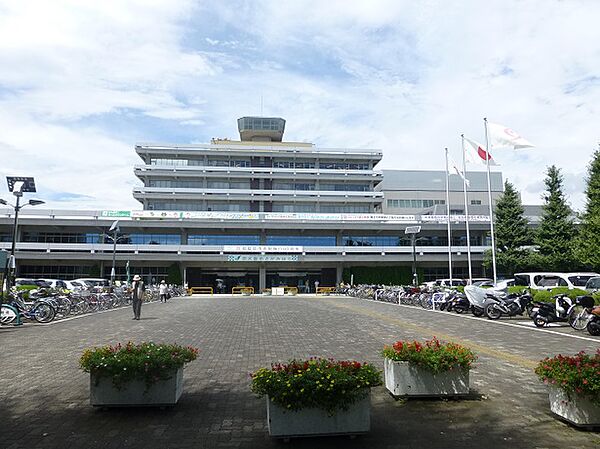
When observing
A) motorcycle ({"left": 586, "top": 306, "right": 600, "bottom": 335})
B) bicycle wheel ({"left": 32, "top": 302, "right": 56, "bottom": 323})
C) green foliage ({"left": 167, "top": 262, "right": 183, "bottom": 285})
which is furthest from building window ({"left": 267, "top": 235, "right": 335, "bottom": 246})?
motorcycle ({"left": 586, "top": 306, "right": 600, "bottom": 335})

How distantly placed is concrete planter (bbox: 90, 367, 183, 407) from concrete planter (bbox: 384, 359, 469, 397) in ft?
10.3

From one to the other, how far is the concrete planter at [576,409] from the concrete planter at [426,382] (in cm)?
129

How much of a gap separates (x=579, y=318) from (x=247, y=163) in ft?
207

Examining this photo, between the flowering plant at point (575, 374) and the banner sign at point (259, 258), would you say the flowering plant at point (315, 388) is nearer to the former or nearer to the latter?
the flowering plant at point (575, 374)

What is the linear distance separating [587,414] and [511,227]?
45685mm

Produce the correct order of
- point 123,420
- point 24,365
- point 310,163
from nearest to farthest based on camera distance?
point 123,420
point 24,365
point 310,163

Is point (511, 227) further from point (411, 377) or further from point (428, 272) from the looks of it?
point (411, 377)

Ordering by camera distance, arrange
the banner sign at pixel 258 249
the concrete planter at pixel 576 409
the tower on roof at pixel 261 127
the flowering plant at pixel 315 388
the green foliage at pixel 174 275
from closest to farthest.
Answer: the flowering plant at pixel 315 388, the concrete planter at pixel 576 409, the green foliage at pixel 174 275, the banner sign at pixel 258 249, the tower on roof at pixel 261 127

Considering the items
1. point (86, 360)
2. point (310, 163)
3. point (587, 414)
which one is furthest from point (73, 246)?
point (587, 414)

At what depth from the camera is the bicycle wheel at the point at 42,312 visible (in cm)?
1869

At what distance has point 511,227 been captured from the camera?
4741 centimetres

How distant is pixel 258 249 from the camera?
5838 centimetres

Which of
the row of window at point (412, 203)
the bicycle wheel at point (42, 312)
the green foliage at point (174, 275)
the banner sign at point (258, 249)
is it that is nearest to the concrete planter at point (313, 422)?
the bicycle wheel at point (42, 312)

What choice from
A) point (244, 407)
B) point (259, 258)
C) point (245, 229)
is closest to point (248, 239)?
point (245, 229)
